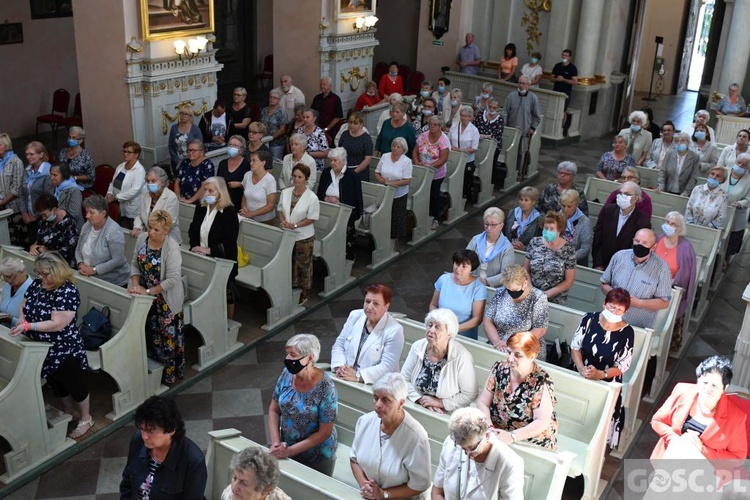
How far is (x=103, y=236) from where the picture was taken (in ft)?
21.2

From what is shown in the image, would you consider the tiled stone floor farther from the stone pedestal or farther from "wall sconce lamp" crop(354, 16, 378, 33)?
"wall sconce lamp" crop(354, 16, 378, 33)

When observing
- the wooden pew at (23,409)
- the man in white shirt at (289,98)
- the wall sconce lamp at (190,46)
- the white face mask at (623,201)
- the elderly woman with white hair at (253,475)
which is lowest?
the wooden pew at (23,409)

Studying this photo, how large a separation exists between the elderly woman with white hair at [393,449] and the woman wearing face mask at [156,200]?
3638 mm

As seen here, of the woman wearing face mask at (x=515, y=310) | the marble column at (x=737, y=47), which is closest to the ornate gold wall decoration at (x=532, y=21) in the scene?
the marble column at (x=737, y=47)

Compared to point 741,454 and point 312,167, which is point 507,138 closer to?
point 312,167

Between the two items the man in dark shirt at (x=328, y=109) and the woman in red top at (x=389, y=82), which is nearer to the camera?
the man in dark shirt at (x=328, y=109)

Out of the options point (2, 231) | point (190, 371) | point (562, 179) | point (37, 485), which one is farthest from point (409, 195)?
point (37, 485)

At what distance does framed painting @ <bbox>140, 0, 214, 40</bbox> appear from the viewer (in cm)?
972

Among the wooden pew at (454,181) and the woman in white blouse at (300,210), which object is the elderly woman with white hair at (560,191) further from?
the wooden pew at (454,181)

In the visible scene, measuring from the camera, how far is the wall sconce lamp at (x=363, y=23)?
13094 millimetres

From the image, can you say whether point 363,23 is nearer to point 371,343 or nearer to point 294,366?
point 371,343

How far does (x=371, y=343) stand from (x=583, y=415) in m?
1.48

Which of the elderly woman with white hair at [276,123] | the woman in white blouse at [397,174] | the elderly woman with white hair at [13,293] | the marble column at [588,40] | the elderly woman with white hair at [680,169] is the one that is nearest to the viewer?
the elderly woman with white hair at [13,293]

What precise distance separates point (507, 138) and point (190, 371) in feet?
22.0
